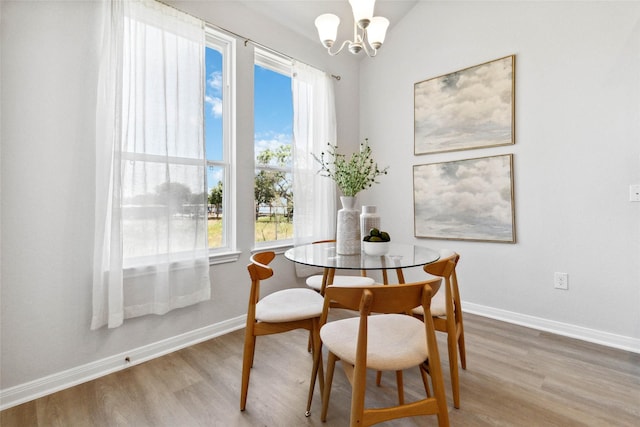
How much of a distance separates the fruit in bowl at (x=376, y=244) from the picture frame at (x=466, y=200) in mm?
1450

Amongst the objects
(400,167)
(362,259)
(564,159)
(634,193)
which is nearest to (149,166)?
(362,259)

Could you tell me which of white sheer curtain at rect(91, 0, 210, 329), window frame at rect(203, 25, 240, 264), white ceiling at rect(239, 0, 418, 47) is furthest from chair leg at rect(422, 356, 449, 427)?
white ceiling at rect(239, 0, 418, 47)

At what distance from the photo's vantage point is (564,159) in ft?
7.89

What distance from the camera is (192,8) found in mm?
2254

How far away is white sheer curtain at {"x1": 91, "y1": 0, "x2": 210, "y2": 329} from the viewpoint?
1.83m

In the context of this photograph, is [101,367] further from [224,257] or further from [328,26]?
[328,26]

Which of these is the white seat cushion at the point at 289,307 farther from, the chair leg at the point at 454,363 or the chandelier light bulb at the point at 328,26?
the chandelier light bulb at the point at 328,26

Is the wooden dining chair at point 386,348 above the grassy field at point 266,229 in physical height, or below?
below

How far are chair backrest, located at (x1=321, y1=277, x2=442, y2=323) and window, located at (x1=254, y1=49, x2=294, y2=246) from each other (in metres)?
1.86

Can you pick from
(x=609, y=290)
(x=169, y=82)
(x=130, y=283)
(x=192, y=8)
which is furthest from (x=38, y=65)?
(x=609, y=290)

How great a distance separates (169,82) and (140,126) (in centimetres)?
39

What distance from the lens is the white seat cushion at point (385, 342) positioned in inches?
43.9

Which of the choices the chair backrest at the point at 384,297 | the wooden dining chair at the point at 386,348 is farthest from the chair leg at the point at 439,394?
the chair backrest at the point at 384,297

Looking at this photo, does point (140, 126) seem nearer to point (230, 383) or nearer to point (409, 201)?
point (230, 383)
